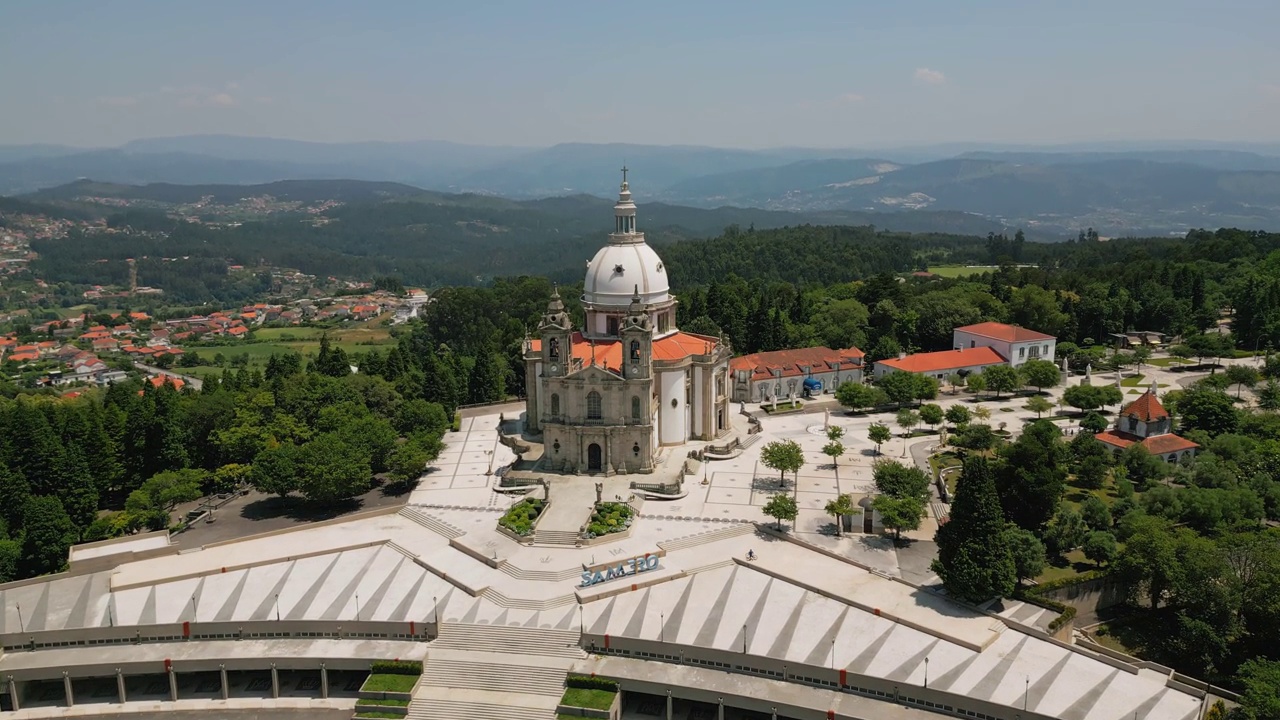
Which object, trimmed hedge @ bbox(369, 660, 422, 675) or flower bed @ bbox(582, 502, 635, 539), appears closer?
trimmed hedge @ bbox(369, 660, 422, 675)

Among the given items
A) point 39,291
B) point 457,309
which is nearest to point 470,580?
point 457,309

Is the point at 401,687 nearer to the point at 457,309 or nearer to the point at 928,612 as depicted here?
the point at 928,612

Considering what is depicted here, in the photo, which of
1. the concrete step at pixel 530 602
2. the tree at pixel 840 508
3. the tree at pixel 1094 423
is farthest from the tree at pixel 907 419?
the concrete step at pixel 530 602

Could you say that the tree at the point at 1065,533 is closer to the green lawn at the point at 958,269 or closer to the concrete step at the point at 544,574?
the concrete step at the point at 544,574

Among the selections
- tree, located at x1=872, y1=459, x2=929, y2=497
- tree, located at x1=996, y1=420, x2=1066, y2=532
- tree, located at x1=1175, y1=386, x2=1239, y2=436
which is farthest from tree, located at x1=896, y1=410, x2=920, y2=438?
tree, located at x1=1175, y1=386, x2=1239, y2=436

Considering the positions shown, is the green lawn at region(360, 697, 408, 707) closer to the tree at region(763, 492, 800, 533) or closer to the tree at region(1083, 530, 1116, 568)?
the tree at region(763, 492, 800, 533)

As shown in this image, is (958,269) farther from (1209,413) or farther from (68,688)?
(68,688)

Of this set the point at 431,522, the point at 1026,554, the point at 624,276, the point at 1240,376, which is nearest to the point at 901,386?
the point at 624,276
